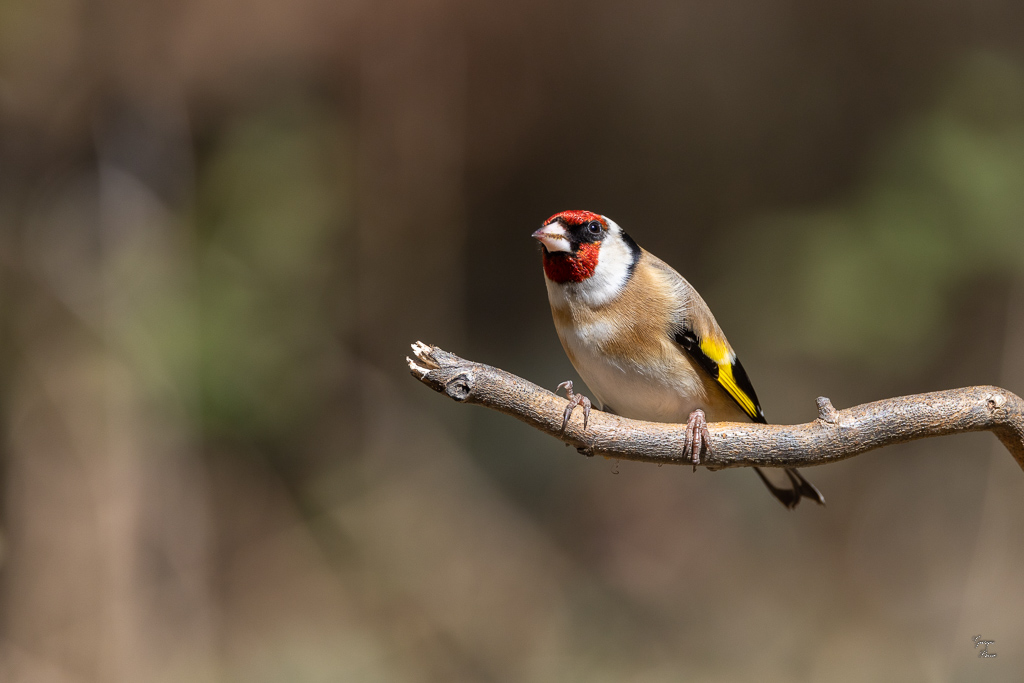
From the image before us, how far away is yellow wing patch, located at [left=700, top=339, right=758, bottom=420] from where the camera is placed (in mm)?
2092

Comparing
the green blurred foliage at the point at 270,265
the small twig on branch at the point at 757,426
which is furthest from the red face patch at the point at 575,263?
the green blurred foliage at the point at 270,265

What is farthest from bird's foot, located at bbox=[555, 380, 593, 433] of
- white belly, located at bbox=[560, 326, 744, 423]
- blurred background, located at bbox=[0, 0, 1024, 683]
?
blurred background, located at bbox=[0, 0, 1024, 683]

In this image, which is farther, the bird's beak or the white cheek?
the white cheek

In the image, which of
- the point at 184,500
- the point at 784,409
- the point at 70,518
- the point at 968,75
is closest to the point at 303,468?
the point at 184,500

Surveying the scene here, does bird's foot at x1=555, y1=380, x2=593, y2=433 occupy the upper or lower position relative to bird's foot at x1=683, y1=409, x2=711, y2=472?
upper

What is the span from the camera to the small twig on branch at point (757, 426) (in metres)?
1.28

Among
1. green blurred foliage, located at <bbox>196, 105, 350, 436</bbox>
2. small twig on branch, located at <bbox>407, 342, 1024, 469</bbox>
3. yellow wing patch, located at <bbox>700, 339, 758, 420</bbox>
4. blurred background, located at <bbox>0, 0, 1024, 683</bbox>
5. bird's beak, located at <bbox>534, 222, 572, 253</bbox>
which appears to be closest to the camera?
small twig on branch, located at <bbox>407, 342, 1024, 469</bbox>

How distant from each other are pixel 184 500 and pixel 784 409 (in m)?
3.52

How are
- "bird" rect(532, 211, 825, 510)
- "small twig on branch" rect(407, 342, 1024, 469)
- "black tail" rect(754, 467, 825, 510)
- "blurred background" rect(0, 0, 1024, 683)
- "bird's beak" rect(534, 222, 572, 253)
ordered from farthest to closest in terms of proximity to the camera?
"blurred background" rect(0, 0, 1024, 683) → "black tail" rect(754, 467, 825, 510) → "bird" rect(532, 211, 825, 510) → "bird's beak" rect(534, 222, 572, 253) → "small twig on branch" rect(407, 342, 1024, 469)

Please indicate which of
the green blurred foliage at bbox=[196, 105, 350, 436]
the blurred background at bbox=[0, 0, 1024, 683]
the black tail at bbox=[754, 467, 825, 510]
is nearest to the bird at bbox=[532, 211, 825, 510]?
the black tail at bbox=[754, 467, 825, 510]

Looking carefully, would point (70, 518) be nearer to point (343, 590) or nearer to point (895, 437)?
point (343, 590)

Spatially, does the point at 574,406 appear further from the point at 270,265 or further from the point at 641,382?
the point at 270,265

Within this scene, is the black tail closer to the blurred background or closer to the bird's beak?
the bird's beak

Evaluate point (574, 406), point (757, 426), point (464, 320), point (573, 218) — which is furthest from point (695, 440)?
point (464, 320)
